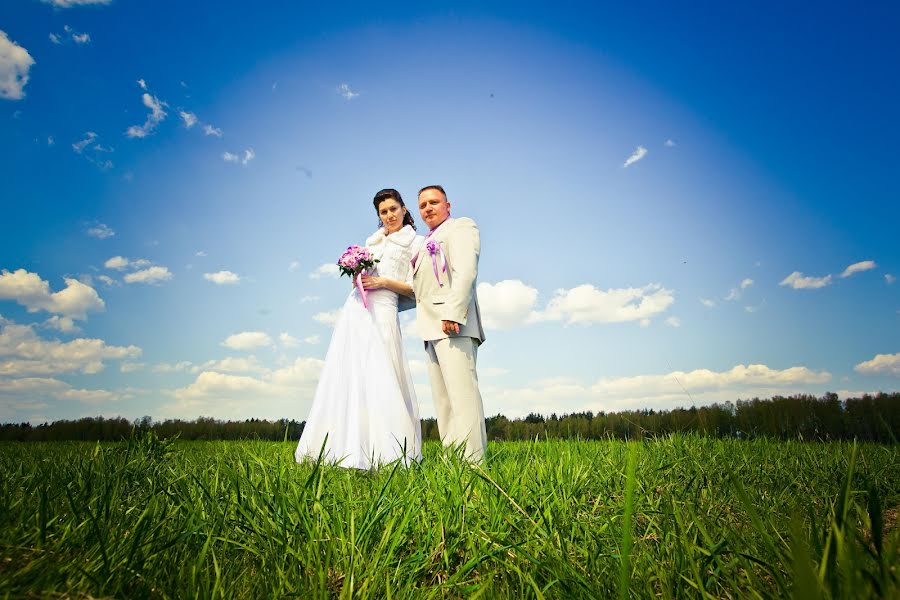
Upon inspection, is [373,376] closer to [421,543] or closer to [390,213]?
[390,213]

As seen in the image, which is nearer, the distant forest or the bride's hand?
the bride's hand

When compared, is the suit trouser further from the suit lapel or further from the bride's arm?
the bride's arm

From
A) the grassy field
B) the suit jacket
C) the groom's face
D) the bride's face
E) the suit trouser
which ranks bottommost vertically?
the grassy field

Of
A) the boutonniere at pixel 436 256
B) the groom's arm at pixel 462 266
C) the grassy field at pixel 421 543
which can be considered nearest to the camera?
the grassy field at pixel 421 543

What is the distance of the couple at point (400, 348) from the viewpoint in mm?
5008

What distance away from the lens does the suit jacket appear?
492 centimetres

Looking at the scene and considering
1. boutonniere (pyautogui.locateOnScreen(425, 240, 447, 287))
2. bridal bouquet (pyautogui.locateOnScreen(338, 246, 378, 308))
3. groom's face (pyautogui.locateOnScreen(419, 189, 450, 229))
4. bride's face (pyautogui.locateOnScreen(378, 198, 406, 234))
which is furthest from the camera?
bride's face (pyautogui.locateOnScreen(378, 198, 406, 234))

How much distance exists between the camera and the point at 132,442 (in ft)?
11.8

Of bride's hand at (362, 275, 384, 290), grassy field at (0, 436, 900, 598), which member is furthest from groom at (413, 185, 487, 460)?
grassy field at (0, 436, 900, 598)

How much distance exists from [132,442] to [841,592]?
4.00 m

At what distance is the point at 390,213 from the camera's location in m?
6.31

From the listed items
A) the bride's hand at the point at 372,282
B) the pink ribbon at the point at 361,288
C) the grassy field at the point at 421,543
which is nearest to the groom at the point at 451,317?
the bride's hand at the point at 372,282

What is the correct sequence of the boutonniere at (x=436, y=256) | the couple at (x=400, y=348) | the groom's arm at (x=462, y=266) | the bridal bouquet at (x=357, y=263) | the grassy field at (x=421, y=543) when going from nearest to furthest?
1. the grassy field at (x=421, y=543)
2. the groom's arm at (x=462, y=266)
3. the couple at (x=400, y=348)
4. the boutonniere at (x=436, y=256)
5. the bridal bouquet at (x=357, y=263)

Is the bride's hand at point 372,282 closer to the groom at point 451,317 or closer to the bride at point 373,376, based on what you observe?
the bride at point 373,376
